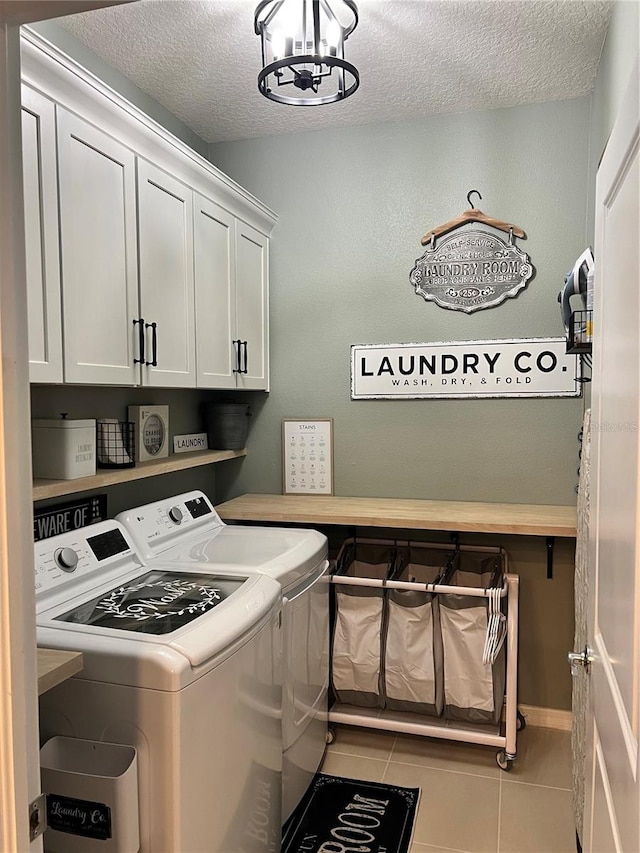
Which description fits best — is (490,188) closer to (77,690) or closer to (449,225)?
(449,225)

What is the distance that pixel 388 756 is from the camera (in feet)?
8.76

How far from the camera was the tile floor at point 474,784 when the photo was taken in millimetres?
2182

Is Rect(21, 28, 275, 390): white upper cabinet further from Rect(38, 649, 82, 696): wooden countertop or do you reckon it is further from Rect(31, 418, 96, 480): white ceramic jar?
Rect(38, 649, 82, 696): wooden countertop

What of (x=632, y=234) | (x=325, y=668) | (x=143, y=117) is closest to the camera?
(x=632, y=234)

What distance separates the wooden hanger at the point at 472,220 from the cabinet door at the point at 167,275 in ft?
3.72

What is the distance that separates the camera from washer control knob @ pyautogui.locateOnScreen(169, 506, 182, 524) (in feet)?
8.14

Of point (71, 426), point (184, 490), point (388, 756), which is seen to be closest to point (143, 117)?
point (71, 426)

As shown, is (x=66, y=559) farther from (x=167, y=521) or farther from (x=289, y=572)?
(x=289, y=572)

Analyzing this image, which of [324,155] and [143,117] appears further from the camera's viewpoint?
[324,155]

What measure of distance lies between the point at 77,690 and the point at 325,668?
1315mm

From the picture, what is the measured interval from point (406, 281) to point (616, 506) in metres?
2.13

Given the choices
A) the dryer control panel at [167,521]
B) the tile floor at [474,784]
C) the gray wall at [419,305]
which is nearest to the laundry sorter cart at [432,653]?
Result: the tile floor at [474,784]

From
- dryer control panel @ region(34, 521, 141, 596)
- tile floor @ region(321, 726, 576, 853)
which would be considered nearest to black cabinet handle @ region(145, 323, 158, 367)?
dryer control panel @ region(34, 521, 141, 596)

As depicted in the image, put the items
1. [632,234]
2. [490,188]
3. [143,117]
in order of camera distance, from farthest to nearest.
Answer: [490,188], [143,117], [632,234]
